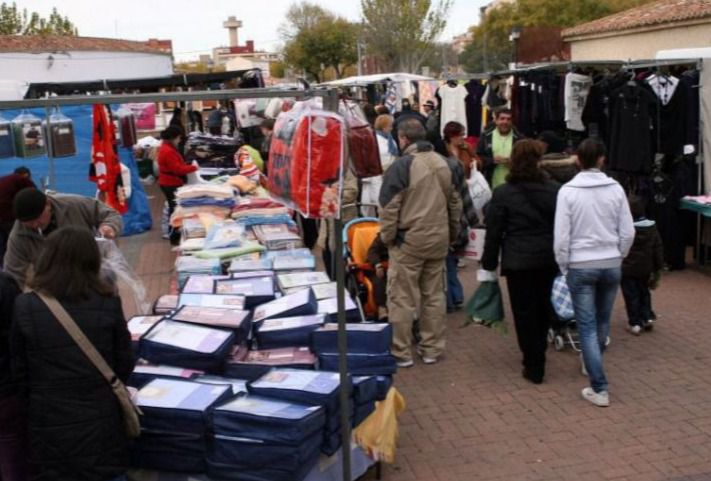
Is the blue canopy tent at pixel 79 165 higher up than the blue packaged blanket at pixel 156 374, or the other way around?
the blue canopy tent at pixel 79 165

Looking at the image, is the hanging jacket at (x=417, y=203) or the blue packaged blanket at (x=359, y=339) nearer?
the blue packaged blanket at (x=359, y=339)

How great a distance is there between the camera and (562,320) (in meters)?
6.72

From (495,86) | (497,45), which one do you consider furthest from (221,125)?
(497,45)

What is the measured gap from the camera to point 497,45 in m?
46.6

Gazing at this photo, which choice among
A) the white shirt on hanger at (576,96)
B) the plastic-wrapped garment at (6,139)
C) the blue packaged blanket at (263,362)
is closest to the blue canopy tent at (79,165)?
the plastic-wrapped garment at (6,139)

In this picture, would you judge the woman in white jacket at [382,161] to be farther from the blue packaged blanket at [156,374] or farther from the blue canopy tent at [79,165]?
the blue canopy tent at [79,165]

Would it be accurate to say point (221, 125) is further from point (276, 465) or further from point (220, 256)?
point (276, 465)

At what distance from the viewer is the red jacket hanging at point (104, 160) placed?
8.95 meters

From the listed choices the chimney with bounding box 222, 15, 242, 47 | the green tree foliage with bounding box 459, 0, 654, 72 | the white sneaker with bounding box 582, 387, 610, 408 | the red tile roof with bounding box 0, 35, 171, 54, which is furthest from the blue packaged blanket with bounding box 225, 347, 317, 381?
the chimney with bounding box 222, 15, 242, 47

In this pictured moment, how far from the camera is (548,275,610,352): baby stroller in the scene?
659cm

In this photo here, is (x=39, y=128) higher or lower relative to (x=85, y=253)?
higher

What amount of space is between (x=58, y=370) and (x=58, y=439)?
1.02 ft

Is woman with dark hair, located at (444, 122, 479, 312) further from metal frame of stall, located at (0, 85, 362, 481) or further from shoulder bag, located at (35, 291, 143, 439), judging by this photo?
shoulder bag, located at (35, 291, 143, 439)

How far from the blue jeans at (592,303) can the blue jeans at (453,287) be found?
2.30 metres
